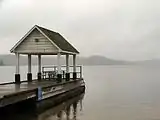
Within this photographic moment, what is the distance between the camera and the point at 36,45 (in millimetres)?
27000

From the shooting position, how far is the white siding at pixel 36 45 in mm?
26625

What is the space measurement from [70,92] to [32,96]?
9300 millimetres

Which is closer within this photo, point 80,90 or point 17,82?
point 17,82

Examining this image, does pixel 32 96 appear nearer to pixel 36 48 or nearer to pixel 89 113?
pixel 89 113

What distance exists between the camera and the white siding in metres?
26.6

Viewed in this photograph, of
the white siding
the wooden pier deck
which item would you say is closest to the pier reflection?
the wooden pier deck

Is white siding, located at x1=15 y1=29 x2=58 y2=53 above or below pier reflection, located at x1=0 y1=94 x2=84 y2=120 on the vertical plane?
above

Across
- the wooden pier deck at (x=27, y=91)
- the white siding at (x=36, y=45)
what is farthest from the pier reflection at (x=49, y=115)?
the white siding at (x=36, y=45)

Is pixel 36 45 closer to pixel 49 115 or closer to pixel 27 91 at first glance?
pixel 49 115

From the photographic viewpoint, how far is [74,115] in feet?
70.6

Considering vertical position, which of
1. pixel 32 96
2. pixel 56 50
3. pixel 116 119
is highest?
pixel 56 50

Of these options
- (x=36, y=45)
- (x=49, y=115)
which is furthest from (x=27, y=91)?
(x=36, y=45)

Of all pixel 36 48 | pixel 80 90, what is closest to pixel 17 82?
pixel 36 48

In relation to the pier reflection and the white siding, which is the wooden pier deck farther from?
the white siding
